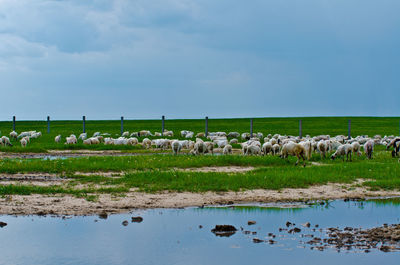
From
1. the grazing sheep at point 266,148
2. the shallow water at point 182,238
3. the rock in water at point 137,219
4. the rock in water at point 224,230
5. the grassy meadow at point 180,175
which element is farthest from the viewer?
the grazing sheep at point 266,148

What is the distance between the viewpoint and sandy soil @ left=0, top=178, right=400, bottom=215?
41.5ft

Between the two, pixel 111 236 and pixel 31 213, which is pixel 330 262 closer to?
pixel 111 236

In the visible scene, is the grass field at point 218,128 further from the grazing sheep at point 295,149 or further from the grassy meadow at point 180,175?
the grazing sheep at point 295,149

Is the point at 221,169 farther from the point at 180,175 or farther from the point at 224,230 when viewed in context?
the point at 224,230

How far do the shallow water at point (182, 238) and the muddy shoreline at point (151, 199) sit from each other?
641 mm

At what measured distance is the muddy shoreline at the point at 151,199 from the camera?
12.6 meters

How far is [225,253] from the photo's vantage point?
9.16 m

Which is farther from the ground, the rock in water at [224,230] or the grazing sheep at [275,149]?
the grazing sheep at [275,149]

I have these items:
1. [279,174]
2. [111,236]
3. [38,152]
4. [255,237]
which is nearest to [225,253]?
[255,237]

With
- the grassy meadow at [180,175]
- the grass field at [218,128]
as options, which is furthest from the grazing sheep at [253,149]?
the grass field at [218,128]

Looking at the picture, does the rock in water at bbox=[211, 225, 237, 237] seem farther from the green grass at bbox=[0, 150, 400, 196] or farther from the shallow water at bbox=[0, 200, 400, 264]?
the green grass at bbox=[0, 150, 400, 196]

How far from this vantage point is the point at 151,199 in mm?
14180

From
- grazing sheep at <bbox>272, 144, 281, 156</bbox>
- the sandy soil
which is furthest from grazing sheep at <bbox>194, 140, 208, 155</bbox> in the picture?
the sandy soil

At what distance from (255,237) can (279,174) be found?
8.00 meters
